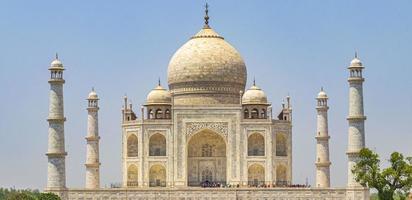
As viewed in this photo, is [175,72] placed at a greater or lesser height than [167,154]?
greater

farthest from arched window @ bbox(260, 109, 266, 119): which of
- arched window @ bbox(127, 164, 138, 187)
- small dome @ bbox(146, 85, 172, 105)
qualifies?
arched window @ bbox(127, 164, 138, 187)

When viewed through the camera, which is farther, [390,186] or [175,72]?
[175,72]

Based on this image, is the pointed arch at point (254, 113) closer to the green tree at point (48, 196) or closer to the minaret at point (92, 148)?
the minaret at point (92, 148)

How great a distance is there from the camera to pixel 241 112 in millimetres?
45688

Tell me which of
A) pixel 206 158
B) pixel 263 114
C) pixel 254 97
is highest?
pixel 254 97

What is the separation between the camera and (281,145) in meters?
46.5

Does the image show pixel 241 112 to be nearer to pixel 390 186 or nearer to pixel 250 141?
pixel 250 141

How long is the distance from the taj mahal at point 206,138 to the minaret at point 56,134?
0.04 metres

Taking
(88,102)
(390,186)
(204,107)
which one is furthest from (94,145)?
(390,186)

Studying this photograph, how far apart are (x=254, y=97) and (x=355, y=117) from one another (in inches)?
206

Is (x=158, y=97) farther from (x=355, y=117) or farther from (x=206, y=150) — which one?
(x=355, y=117)

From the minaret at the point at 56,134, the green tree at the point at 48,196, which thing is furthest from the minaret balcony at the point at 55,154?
the green tree at the point at 48,196

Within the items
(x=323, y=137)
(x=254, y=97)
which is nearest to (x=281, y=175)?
(x=323, y=137)

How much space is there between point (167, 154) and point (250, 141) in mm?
3432
